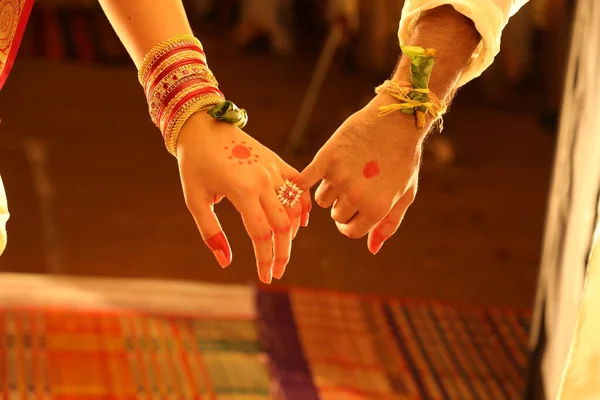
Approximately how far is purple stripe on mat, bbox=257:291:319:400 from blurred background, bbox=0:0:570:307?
0.20 metres

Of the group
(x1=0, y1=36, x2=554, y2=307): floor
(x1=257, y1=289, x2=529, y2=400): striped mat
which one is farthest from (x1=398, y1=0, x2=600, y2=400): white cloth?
(x1=0, y1=36, x2=554, y2=307): floor

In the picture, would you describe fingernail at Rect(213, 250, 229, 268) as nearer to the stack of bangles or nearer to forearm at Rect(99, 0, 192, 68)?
the stack of bangles

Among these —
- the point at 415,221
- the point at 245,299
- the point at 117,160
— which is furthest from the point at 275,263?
the point at 117,160

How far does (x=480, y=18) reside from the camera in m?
1.10

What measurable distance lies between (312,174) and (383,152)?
89mm

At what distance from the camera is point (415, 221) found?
284 cm

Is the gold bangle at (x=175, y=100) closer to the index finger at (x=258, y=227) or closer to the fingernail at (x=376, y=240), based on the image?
the index finger at (x=258, y=227)

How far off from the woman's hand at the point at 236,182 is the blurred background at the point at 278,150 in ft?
4.35

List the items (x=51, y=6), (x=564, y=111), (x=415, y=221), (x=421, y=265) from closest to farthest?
(x=564, y=111)
(x=421, y=265)
(x=415, y=221)
(x=51, y=6)

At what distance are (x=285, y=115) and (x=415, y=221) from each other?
906 mm

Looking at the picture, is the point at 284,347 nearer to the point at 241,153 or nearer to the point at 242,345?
the point at 242,345

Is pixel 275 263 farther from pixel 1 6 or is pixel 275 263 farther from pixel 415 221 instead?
pixel 415 221

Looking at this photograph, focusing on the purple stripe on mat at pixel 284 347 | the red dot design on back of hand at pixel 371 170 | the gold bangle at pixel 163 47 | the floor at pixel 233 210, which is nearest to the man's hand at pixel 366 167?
the red dot design on back of hand at pixel 371 170

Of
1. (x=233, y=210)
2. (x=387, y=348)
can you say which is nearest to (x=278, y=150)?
(x=233, y=210)
